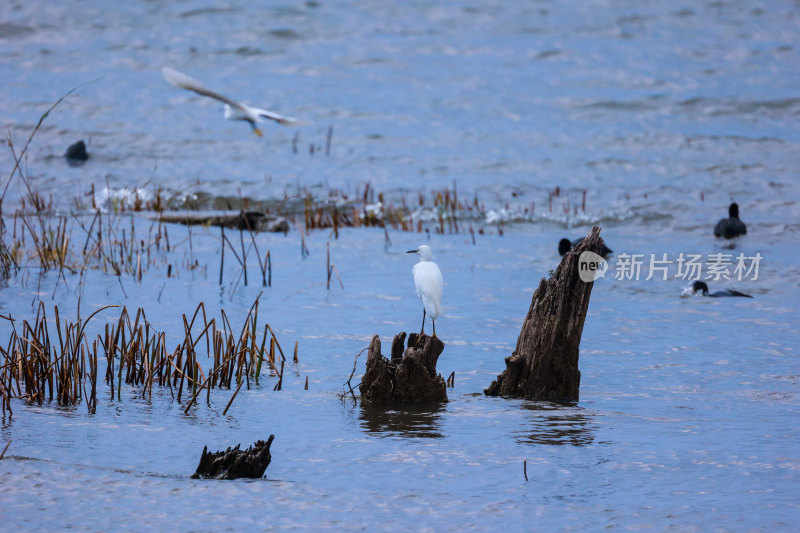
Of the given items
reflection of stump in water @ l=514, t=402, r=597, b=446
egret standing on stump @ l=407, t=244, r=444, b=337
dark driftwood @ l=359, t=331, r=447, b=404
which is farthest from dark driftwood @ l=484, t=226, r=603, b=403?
egret standing on stump @ l=407, t=244, r=444, b=337

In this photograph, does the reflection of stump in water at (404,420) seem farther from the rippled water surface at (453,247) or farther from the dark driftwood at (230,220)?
the dark driftwood at (230,220)

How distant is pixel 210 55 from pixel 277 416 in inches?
1196

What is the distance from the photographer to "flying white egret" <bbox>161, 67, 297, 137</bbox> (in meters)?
11.2

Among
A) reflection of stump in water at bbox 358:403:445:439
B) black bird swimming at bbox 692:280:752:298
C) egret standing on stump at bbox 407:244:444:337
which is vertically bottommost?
reflection of stump in water at bbox 358:403:445:439

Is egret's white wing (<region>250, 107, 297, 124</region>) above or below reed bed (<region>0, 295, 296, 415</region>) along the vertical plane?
above

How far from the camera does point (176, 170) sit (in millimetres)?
21672

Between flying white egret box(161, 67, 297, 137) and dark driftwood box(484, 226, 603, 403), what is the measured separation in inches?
236

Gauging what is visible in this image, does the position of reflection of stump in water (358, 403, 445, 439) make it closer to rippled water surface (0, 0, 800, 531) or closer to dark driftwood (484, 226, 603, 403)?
rippled water surface (0, 0, 800, 531)

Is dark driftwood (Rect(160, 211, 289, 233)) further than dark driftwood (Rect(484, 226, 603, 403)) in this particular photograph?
Yes

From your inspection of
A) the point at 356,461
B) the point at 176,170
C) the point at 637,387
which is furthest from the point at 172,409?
the point at 176,170

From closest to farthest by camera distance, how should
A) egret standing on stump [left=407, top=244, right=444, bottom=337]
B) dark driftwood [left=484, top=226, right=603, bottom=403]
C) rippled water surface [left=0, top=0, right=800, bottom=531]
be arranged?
rippled water surface [left=0, top=0, right=800, bottom=531], dark driftwood [left=484, top=226, right=603, bottom=403], egret standing on stump [left=407, top=244, right=444, bottom=337]

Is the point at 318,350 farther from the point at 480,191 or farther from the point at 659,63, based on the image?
the point at 659,63

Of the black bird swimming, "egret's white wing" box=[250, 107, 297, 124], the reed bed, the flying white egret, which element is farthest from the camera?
"egret's white wing" box=[250, 107, 297, 124]

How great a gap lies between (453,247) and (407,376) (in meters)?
7.60
